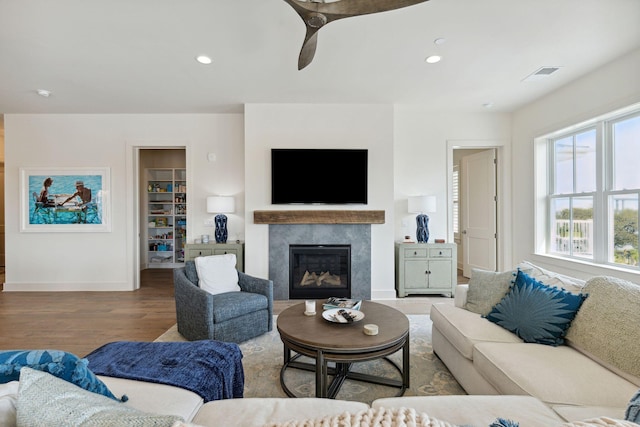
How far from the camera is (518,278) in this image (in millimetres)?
2070

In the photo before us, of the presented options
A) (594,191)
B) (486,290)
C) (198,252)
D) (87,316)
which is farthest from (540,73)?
(87,316)

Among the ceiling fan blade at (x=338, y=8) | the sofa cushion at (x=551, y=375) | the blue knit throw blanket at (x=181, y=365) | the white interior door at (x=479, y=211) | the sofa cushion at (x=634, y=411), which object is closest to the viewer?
the sofa cushion at (x=634, y=411)

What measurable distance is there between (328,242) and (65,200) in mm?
4233

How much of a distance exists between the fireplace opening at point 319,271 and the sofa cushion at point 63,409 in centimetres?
335

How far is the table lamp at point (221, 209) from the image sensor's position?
423cm

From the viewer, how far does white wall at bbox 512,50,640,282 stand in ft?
9.35

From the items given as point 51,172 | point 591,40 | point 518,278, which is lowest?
point 518,278

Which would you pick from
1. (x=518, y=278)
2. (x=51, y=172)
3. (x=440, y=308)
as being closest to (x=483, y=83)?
(x=518, y=278)

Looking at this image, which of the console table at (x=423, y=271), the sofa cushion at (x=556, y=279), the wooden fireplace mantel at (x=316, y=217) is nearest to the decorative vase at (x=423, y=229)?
the console table at (x=423, y=271)

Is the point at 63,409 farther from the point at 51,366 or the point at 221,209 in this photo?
the point at 221,209

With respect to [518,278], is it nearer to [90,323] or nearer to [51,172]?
[90,323]

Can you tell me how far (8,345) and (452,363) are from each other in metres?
3.87

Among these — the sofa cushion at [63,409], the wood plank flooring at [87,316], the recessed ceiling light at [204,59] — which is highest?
the recessed ceiling light at [204,59]

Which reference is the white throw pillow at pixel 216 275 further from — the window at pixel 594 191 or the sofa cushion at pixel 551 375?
the window at pixel 594 191
